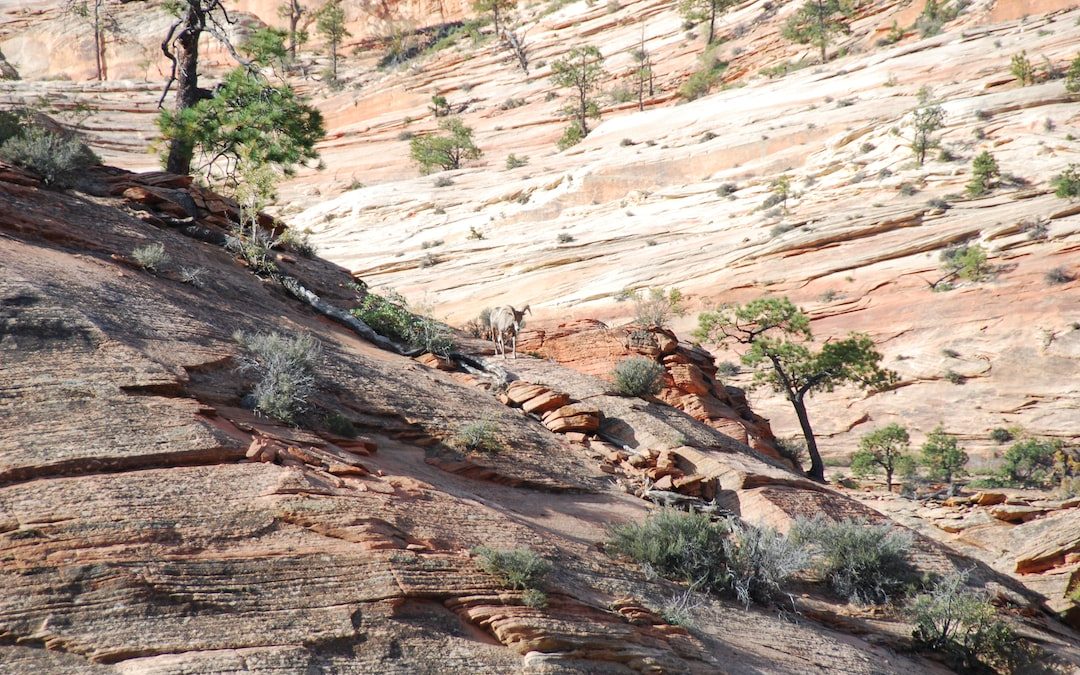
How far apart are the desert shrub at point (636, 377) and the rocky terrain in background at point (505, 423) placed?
388 mm

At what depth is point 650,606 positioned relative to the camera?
25.0 ft

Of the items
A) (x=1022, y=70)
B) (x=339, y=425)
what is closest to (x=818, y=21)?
(x=1022, y=70)

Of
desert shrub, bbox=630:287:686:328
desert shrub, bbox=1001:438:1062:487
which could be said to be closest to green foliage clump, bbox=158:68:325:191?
desert shrub, bbox=630:287:686:328

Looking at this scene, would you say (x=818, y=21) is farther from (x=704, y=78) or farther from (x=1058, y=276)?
(x=1058, y=276)

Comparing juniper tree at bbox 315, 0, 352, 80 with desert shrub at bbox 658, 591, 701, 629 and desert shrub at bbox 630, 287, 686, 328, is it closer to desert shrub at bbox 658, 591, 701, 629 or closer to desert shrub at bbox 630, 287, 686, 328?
desert shrub at bbox 630, 287, 686, 328

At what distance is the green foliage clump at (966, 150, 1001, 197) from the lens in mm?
31094

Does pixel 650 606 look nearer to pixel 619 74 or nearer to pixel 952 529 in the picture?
pixel 952 529

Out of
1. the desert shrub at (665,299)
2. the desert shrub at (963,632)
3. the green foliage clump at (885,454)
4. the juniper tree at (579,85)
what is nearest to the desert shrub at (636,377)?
the desert shrub at (963,632)

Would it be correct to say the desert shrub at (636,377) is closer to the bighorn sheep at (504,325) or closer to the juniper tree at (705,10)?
the bighorn sheep at (504,325)

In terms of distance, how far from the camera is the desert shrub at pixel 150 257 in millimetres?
10250

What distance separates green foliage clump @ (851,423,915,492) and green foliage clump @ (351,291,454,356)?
525 inches

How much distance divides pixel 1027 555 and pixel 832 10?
147 ft

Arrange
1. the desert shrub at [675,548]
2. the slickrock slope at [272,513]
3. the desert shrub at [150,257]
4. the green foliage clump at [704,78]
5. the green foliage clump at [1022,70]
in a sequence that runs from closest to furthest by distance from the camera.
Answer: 1. the slickrock slope at [272,513]
2. the desert shrub at [675,548]
3. the desert shrub at [150,257]
4. the green foliage clump at [1022,70]
5. the green foliage clump at [704,78]

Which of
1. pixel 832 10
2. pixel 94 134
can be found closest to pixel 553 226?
pixel 832 10
